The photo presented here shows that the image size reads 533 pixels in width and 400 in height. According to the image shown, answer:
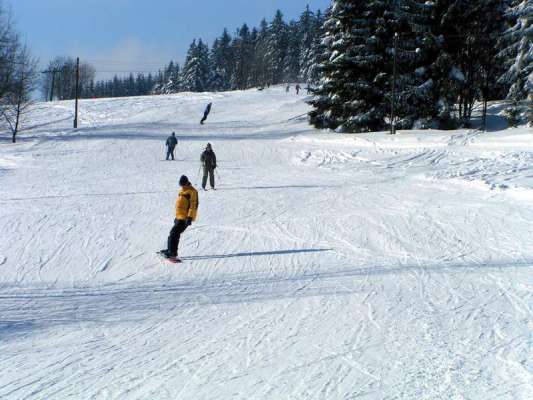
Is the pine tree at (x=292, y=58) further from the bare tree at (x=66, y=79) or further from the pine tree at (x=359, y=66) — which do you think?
the pine tree at (x=359, y=66)

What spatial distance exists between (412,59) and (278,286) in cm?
2484

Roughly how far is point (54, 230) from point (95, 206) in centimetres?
298

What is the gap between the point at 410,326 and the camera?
6.32 metres

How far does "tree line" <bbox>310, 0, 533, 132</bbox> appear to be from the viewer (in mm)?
29031

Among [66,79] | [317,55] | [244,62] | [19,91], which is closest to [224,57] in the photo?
[244,62]

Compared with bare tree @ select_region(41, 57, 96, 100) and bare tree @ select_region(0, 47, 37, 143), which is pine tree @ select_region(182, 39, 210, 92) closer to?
bare tree @ select_region(41, 57, 96, 100)

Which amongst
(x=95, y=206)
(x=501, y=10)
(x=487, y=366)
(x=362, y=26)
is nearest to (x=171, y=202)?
(x=95, y=206)

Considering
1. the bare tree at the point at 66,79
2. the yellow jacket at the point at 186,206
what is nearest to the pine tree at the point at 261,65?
the bare tree at the point at 66,79

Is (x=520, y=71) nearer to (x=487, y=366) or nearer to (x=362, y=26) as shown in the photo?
(x=362, y=26)

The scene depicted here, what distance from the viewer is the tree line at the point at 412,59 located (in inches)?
1143

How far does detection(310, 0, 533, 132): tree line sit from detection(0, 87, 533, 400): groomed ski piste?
9.49 m

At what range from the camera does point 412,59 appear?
29438 mm

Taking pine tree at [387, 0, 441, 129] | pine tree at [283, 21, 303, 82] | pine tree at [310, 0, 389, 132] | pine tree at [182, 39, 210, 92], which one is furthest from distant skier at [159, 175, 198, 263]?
pine tree at [283, 21, 303, 82]

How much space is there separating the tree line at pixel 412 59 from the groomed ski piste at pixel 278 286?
374 inches
